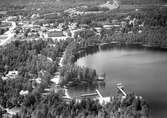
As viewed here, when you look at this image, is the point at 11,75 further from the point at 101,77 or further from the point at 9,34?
the point at 9,34

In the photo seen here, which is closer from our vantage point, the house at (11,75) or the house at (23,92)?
the house at (23,92)

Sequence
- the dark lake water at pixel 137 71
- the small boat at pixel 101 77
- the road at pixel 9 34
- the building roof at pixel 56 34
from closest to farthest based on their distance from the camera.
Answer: the dark lake water at pixel 137 71, the small boat at pixel 101 77, the road at pixel 9 34, the building roof at pixel 56 34

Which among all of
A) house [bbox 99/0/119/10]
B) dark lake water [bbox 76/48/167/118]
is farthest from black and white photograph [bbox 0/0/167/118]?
house [bbox 99/0/119/10]

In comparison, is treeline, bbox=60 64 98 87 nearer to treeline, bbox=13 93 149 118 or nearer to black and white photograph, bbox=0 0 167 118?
black and white photograph, bbox=0 0 167 118

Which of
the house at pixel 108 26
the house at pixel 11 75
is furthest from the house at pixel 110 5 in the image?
the house at pixel 11 75

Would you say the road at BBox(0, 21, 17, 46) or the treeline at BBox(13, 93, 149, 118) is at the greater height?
the road at BBox(0, 21, 17, 46)

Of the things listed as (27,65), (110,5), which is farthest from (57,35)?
(110,5)

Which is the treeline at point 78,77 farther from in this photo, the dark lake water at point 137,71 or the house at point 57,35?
the house at point 57,35

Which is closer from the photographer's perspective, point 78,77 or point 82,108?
point 82,108
